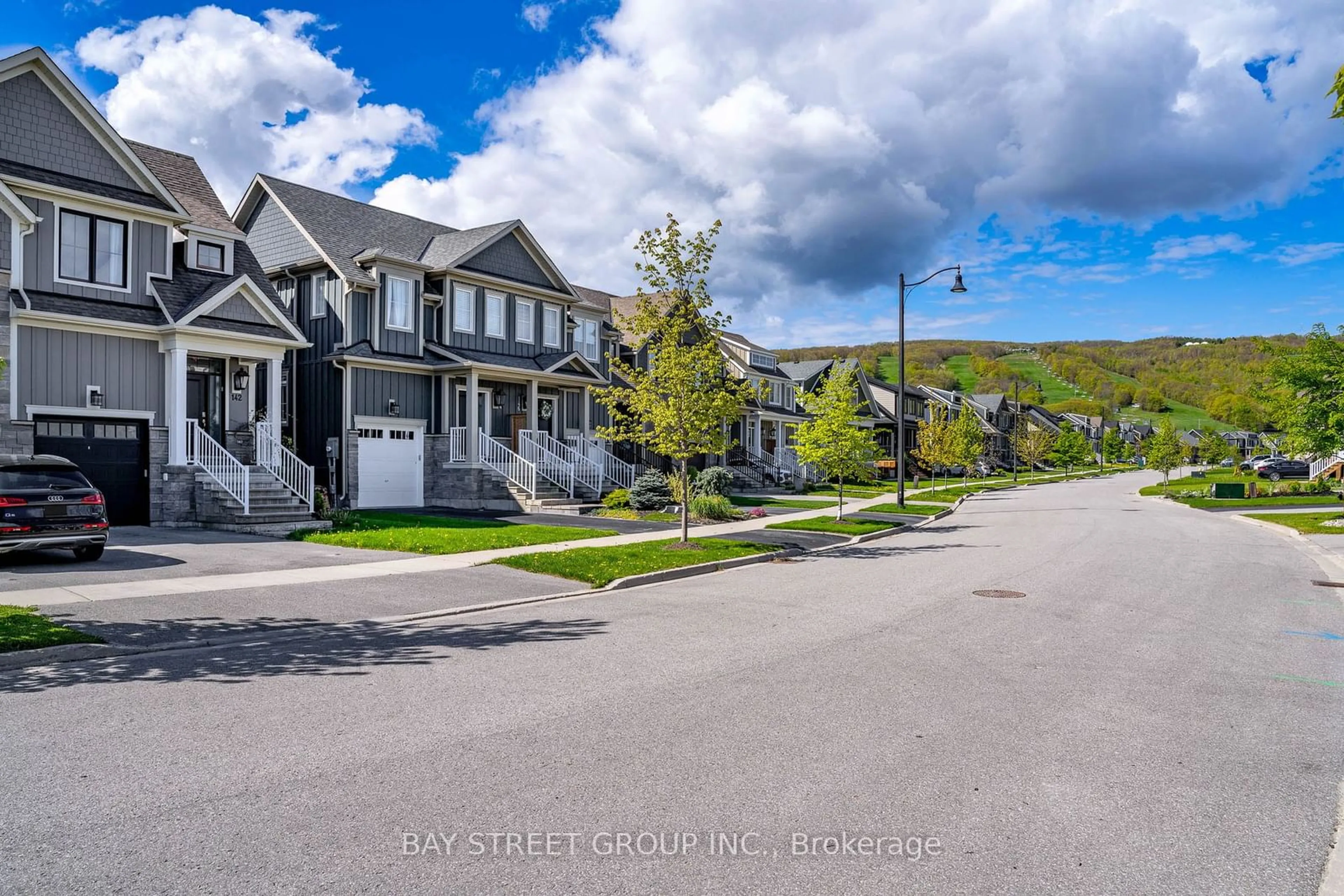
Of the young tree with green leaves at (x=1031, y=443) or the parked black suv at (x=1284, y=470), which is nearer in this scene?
the parked black suv at (x=1284, y=470)

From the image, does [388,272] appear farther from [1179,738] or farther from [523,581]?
[1179,738]

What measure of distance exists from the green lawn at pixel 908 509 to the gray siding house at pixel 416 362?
28.9 feet

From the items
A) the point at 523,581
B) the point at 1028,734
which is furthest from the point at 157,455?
the point at 1028,734

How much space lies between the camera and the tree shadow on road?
7.42 meters

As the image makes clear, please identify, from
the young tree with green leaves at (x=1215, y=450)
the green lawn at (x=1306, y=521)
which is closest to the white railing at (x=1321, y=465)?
the green lawn at (x=1306, y=521)

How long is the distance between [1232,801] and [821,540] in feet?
50.7

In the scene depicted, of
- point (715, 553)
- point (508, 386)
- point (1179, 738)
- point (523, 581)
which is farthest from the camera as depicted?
point (508, 386)

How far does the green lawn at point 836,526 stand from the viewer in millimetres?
22406

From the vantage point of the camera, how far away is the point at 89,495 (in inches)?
548

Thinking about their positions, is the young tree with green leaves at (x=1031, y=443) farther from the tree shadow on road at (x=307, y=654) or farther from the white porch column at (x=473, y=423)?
the tree shadow on road at (x=307, y=654)

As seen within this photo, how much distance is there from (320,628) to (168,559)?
6.50 metres

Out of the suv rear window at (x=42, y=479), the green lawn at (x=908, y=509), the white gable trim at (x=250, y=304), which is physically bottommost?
the green lawn at (x=908, y=509)

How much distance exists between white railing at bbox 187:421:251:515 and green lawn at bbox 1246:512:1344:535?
2675 cm

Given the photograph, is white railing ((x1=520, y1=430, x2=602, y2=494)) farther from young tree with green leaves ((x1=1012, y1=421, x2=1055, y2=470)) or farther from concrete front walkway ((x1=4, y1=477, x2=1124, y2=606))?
young tree with green leaves ((x1=1012, y1=421, x2=1055, y2=470))
